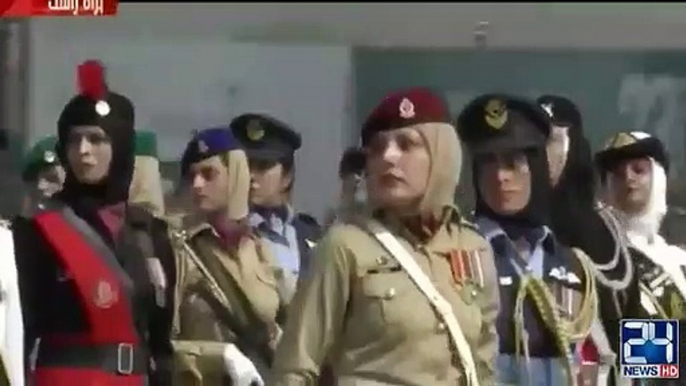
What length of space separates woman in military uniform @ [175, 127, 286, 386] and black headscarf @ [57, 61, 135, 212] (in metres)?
0.30

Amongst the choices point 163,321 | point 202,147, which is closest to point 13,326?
point 163,321

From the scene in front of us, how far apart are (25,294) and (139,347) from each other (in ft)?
0.93

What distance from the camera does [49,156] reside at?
13.4 ft

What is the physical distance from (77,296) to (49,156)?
18.2 inches

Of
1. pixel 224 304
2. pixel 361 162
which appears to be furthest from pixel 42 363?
pixel 361 162

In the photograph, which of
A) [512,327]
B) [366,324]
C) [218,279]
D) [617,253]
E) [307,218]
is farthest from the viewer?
[617,253]

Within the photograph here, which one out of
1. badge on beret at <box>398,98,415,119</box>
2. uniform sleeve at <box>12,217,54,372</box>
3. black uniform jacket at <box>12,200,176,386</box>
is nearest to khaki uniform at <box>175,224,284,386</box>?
black uniform jacket at <box>12,200,176,386</box>

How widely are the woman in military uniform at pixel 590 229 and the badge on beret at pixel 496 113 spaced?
176mm

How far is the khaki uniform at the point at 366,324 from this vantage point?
338 cm

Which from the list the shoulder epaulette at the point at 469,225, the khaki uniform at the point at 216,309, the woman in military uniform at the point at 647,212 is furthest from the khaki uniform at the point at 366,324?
the woman in military uniform at the point at 647,212

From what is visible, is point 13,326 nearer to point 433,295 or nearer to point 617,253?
point 433,295

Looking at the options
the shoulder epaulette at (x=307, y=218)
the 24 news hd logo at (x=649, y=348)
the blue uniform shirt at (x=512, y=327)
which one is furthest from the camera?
the 24 news hd logo at (x=649, y=348)

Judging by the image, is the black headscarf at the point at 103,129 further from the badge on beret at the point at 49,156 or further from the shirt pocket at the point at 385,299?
the shirt pocket at the point at 385,299

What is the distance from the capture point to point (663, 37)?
14.3ft
